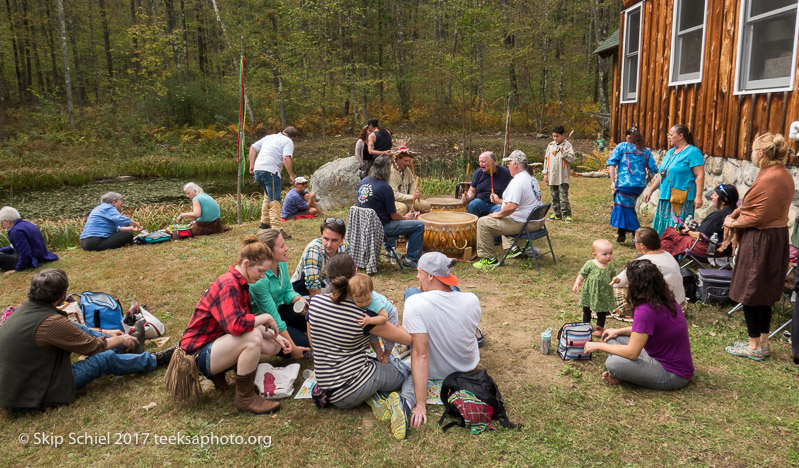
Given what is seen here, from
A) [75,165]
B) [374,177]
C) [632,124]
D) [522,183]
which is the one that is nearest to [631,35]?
[632,124]

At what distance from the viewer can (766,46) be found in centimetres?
616

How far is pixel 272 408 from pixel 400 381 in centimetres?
89

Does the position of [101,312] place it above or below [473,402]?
above

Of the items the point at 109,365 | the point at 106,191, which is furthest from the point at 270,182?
the point at 106,191

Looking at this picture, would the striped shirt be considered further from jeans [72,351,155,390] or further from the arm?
jeans [72,351,155,390]

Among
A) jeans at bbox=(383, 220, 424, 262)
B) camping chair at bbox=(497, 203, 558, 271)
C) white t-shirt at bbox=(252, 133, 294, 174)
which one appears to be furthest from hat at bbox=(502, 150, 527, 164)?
white t-shirt at bbox=(252, 133, 294, 174)

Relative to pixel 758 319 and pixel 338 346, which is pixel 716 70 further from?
pixel 338 346

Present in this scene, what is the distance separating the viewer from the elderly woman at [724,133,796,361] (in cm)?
383

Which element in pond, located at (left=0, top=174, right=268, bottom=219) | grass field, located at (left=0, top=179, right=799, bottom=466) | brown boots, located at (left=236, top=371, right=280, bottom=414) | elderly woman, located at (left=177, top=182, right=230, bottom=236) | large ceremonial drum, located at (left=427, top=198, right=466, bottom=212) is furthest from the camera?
pond, located at (left=0, top=174, right=268, bottom=219)

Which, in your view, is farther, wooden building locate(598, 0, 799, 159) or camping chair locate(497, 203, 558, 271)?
camping chair locate(497, 203, 558, 271)

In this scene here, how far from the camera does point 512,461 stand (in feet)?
9.55

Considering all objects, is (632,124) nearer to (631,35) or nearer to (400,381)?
(631,35)

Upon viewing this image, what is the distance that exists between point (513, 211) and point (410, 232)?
1341 mm

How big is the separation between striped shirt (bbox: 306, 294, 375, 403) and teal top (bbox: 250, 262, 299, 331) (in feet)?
2.26
